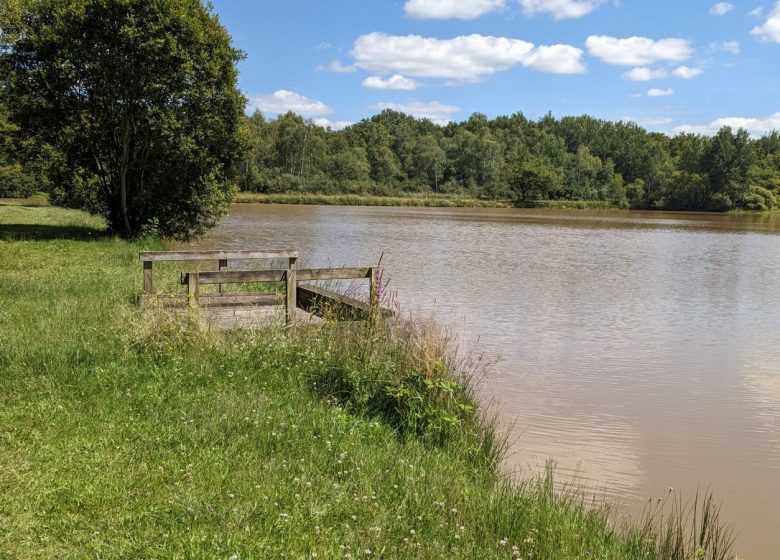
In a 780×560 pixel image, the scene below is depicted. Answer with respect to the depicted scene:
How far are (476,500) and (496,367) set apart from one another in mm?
6379

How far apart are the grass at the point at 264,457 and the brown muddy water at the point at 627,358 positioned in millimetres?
918

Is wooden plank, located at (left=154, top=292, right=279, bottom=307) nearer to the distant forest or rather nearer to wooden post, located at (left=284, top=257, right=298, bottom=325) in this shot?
wooden post, located at (left=284, top=257, right=298, bottom=325)

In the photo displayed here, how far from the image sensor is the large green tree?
2183 cm

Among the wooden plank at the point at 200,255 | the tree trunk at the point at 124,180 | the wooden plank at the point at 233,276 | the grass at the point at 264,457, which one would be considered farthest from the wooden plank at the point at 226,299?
the tree trunk at the point at 124,180

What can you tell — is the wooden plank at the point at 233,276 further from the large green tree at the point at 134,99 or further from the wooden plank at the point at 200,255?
the large green tree at the point at 134,99

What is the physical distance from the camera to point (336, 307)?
11328mm

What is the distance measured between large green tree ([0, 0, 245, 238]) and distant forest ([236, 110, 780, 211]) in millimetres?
74579

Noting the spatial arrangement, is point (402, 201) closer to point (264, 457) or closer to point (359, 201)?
point (359, 201)

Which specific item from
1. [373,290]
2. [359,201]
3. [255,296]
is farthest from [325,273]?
[359,201]

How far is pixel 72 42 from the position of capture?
2180 centimetres

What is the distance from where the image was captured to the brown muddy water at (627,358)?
770 cm

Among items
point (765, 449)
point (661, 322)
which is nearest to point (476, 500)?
point (765, 449)

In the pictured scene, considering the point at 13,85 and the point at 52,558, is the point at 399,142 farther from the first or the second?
the point at 52,558

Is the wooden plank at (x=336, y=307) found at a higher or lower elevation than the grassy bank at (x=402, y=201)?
lower
